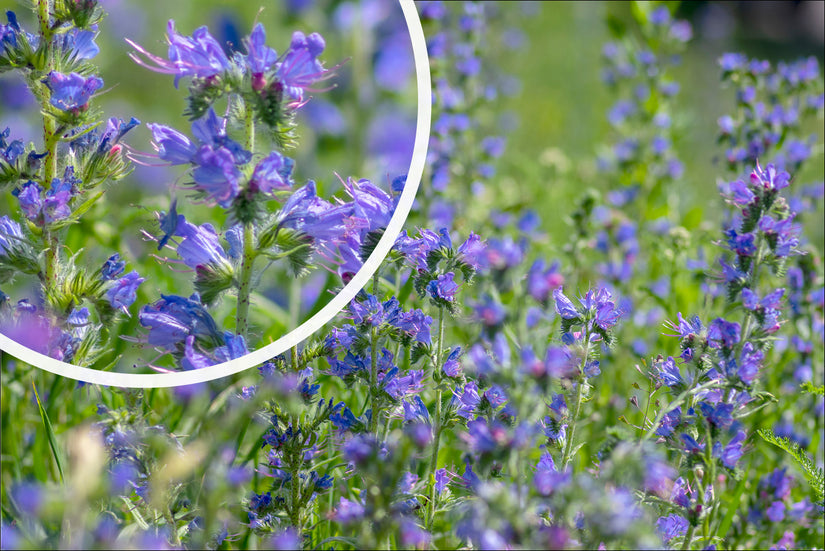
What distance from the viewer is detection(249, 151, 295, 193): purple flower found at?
1714 mm

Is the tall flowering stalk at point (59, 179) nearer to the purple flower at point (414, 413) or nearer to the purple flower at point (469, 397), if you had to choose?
the purple flower at point (414, 413)

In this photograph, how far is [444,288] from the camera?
6.20ft

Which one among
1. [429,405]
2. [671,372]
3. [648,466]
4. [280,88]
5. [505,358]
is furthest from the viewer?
[429,405]

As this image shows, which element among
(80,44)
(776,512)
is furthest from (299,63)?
(776,512)

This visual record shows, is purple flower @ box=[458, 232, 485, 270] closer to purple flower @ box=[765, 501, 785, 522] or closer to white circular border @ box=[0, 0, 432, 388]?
white circular border @ box=[0, 0, 432, 388]

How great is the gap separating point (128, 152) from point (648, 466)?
131cm

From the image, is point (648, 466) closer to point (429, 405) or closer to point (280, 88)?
point (280, 88)

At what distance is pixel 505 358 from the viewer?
4.75ft

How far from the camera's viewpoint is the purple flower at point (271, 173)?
171cm

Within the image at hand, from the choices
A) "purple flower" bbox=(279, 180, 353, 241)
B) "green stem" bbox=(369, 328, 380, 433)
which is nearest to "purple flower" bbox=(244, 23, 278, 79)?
"purple flower" bbox=(279, 180, 353, 241)

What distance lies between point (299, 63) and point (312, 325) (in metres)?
0.57

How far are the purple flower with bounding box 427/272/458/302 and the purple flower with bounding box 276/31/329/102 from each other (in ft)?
1.61

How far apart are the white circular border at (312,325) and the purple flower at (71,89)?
0.52m

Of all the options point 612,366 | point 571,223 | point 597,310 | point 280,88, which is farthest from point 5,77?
point 612,366
